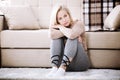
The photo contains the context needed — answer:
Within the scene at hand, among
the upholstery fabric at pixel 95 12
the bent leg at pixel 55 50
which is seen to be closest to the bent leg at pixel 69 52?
the bent leg at pixel 55 50

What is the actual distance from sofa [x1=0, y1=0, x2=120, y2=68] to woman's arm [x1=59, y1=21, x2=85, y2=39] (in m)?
0.19

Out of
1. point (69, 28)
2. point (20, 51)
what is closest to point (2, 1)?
point (20, 51)

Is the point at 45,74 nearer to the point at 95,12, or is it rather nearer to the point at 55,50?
the point at 55,50

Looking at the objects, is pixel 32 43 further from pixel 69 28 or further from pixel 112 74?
pixel 112 74

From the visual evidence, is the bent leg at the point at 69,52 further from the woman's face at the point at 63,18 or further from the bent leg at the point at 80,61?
the woman's face at the point at 63,18

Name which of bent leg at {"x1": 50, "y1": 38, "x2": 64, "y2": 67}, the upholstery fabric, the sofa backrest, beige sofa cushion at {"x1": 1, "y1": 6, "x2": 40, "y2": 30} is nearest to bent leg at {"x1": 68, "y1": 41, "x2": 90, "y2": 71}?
bent leg at {"x1": 50, "y1": 38, "x2": 64, "y2": 67}

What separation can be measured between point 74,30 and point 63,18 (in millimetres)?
155

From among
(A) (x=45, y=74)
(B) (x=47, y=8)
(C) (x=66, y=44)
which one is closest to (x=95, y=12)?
(B) (x=47, y=8)

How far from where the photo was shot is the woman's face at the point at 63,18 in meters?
2.63

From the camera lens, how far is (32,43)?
114 inches

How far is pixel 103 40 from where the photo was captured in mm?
2787

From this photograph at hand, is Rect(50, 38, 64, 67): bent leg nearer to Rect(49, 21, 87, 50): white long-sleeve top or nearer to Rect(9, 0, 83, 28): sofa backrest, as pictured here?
Rect(49, 21, 87, 50): white long-sleeve top


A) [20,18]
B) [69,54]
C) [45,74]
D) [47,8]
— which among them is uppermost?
[47,8]

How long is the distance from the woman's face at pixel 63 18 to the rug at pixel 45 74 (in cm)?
46
